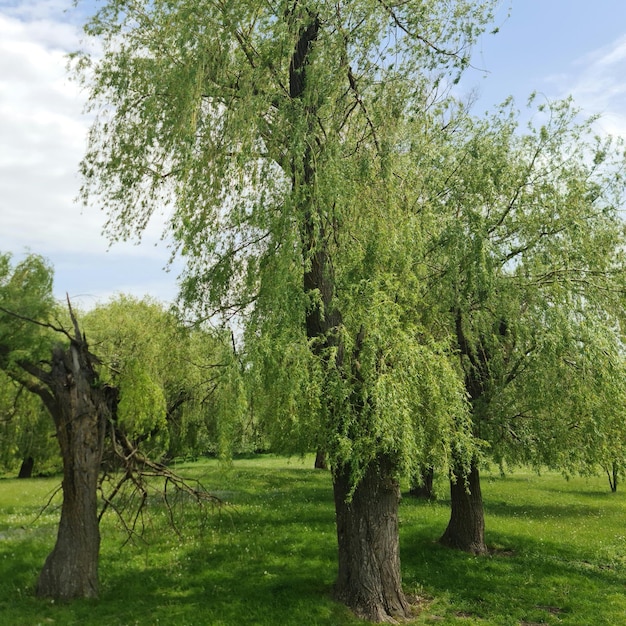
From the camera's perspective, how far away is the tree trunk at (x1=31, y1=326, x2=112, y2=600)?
11.4 m

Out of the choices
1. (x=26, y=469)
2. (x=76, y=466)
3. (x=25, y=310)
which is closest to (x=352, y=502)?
(x=76, y=466)

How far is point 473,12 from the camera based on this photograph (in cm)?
1155

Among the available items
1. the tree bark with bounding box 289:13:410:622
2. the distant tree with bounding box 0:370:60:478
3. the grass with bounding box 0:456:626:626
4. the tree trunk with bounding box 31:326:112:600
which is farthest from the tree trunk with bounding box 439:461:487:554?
the distant tree with bounding box 0:370:60:478

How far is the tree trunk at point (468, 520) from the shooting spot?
49.9 feet

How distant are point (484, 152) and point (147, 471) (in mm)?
11071

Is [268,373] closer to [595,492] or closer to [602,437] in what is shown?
[602,437]

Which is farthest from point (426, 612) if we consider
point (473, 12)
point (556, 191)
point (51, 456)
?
point (51, 456)

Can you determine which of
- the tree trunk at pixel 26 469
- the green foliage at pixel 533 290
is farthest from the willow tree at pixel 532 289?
the tree trunk at pixel 26 469

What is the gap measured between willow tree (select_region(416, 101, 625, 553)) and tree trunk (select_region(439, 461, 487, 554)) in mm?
1769

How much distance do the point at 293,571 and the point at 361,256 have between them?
24.5 feet

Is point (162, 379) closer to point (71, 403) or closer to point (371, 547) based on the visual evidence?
point (71, 403)

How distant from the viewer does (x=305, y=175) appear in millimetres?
10953

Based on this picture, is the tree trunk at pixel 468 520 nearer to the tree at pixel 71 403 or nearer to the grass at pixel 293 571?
the grass at pixel 293 571

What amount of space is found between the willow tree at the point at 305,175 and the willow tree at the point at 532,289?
241cm
